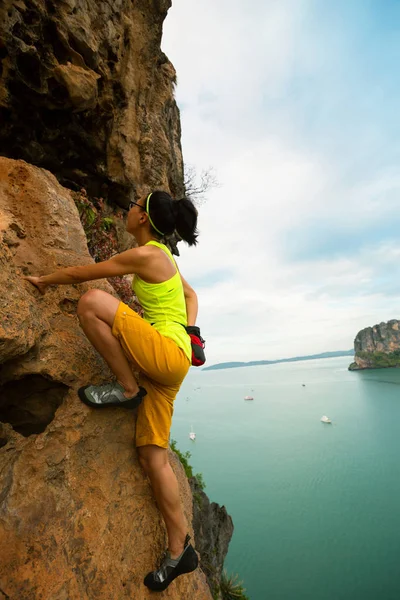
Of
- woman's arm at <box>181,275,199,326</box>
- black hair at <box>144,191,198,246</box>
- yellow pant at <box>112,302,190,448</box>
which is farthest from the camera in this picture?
woman's arm at <box>181,275,199,326</box>

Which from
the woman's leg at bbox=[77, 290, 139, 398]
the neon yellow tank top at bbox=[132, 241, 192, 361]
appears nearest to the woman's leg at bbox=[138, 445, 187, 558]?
the woman's leg at bbox=[77, 290, 139, 398]

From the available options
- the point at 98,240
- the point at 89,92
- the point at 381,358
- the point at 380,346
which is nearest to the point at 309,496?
the point at 98,240

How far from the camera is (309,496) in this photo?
2878 cm

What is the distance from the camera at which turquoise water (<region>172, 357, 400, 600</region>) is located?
1981 cm

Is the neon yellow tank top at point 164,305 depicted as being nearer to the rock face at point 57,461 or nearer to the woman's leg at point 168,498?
the rock face at point 57,461

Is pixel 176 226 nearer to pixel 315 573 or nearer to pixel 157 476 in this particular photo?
Answer: pixel 157 476

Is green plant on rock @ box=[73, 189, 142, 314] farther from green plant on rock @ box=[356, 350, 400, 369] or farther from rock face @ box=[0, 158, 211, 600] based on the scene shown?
green plant on rock @ box=[356, 350, 400, 369]

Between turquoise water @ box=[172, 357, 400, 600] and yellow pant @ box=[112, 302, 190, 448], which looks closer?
yellow pant @ box=[112, 302, 190, 448]

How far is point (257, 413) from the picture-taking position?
6094 cm

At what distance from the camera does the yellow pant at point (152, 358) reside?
2.38 metres

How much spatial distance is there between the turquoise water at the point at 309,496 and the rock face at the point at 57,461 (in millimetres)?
22566

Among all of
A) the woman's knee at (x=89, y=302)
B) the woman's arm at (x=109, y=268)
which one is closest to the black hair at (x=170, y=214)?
the woman's arm at (x=109, y=268)

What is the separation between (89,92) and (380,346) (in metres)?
121

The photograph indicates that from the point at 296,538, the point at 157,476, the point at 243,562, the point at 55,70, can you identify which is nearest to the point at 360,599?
the point at 296,538
